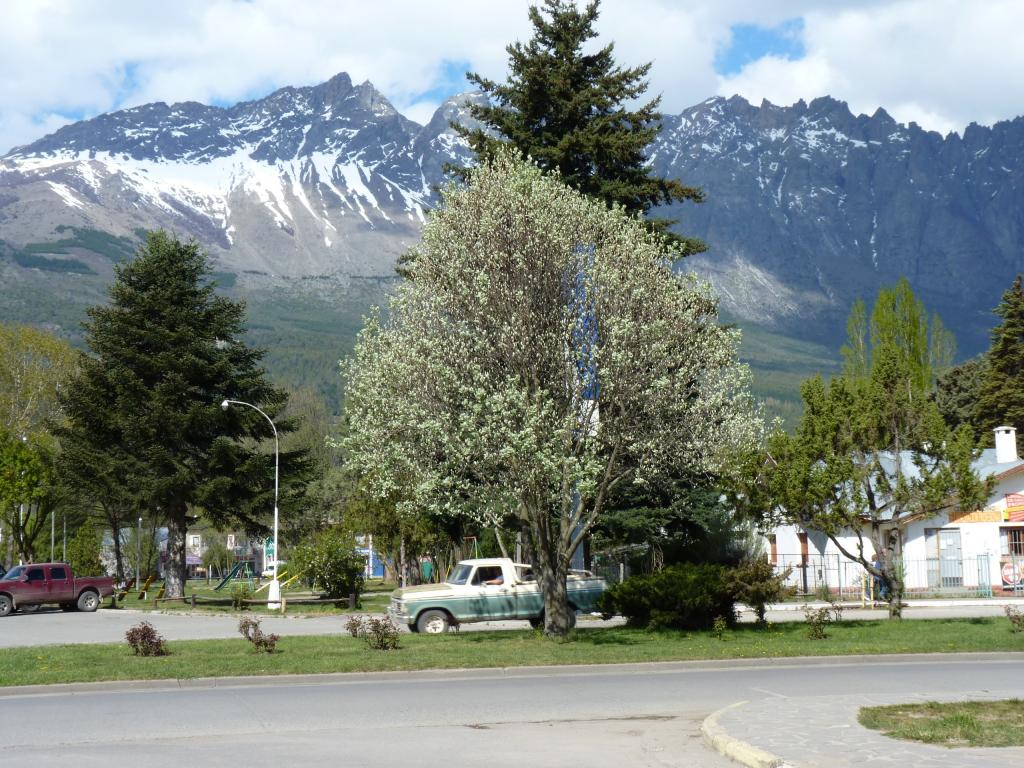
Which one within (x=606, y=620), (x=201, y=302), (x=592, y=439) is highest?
(x=201, y=302)

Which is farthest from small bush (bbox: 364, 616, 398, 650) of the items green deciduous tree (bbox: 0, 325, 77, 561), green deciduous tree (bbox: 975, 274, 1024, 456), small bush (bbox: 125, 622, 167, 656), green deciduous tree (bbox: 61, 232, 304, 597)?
green deciduous tree (bbox: 975, 274, 1024, 456)

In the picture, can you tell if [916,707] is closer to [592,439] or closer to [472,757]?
[472,757]

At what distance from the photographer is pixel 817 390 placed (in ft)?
97.6

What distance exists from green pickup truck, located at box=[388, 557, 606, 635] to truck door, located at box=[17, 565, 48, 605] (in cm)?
2029

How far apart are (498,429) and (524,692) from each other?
7.63 metres

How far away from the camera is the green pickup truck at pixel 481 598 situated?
28.7 metres

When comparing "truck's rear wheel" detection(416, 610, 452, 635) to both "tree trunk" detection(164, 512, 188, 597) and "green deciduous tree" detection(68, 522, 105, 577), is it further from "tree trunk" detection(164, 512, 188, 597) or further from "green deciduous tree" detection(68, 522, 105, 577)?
"green deciduous tree" detection(68, 522, 105, 577)

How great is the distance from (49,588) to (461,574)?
2205 centimetres

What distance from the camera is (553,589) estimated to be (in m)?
25.5

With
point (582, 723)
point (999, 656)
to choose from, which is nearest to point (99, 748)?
point (582, 723)

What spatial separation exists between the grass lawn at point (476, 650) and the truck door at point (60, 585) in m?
20.5

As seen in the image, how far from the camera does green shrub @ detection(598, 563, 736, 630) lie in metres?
26.2

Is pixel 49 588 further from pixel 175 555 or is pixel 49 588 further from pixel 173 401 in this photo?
pixel 173 401

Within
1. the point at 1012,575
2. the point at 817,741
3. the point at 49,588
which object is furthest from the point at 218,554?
the point at 817,741
